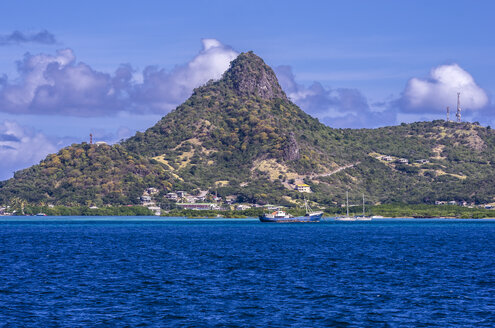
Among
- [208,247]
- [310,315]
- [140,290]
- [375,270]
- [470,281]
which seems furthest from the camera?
[208,247]

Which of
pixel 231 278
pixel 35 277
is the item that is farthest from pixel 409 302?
pixel 35 277

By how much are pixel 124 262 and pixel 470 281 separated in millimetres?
45058

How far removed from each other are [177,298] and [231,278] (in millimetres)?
14801

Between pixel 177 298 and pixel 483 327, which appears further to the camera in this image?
pixel 177 298

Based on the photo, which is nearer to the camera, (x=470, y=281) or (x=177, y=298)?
(x=177, y=298)

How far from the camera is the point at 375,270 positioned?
279 ft

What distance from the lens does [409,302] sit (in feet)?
200

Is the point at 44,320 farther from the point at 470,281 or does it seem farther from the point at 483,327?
the point at 470,281

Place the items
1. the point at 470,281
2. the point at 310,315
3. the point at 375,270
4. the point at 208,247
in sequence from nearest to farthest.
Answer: the point at 310,315, the point at 470,281, the point at 375,270, the point at 208,247

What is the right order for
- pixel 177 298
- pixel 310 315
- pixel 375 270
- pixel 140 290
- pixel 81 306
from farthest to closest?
pixel 375 270
pixel 140 290
pixel 177 298
pixel 81 306
pixel 310 315

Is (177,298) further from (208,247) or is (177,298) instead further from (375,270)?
(208,247)

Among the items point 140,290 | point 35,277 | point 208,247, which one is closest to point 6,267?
point 35,277

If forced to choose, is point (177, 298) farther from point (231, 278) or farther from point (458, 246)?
point (458, 246)

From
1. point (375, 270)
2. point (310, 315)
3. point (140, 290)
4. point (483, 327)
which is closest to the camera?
point (483, 327)
